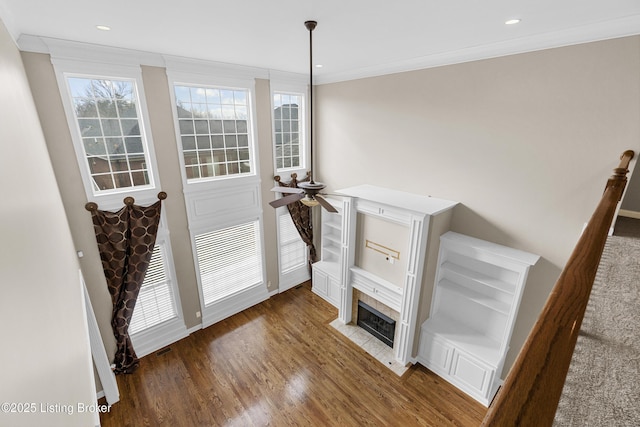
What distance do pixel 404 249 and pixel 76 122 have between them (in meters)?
4.93

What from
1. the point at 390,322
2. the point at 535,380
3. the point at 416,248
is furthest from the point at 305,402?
the point at 535,380

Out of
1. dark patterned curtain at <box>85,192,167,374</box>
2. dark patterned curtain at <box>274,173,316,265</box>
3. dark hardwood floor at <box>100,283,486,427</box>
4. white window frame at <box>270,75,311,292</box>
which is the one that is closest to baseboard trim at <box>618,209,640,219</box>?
dark hardwood floor at <box>100,283,486,427</box>

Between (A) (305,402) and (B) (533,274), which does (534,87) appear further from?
(A) (305,402)

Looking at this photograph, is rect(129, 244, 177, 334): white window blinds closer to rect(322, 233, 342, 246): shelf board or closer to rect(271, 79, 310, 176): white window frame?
rect(271, 79, 310, 176): white window frame

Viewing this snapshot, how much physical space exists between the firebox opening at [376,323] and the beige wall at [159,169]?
254 centimetres

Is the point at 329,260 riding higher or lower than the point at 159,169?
lower

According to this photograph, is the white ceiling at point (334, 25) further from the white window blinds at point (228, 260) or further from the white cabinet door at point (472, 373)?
the white cabinet door at point (472, 373)

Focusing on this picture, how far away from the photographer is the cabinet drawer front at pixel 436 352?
429cm

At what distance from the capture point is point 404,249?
4.44 metres

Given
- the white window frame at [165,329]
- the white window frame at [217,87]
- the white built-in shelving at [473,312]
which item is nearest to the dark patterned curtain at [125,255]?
the white window frame at [165,329]

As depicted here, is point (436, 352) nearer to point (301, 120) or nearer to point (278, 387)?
point (278, 387)

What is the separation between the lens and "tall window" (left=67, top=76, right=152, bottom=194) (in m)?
3.74

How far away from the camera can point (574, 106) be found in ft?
10.0

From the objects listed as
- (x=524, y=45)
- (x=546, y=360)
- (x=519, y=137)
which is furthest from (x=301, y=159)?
(x=546, y=360)
